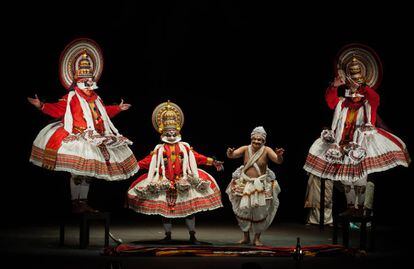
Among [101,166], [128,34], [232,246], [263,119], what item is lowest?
[232,246]

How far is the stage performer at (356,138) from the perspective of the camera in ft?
32.1

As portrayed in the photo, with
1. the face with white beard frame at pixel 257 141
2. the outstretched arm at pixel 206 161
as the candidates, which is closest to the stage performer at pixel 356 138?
the face with white beard frame at pixel 257 141

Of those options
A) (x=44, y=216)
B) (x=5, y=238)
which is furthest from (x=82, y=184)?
(x=44, y=216)

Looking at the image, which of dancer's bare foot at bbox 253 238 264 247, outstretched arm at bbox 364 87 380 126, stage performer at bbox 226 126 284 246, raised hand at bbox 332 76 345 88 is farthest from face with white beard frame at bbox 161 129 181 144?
outstretched arm at bbox 364 87 380 126

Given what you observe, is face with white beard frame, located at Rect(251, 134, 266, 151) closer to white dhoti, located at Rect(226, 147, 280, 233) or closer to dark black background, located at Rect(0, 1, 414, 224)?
white dhoti, located at Rect(226, 147, 280, 233)

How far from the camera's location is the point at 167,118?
10039 millimetres

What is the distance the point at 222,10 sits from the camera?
36.5ft

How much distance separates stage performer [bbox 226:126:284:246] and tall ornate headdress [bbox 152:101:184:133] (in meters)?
0.61

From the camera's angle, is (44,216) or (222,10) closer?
(222,10)

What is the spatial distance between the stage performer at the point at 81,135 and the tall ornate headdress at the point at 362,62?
7.59ft

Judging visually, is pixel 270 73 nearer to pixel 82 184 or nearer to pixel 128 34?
pixel 128 34

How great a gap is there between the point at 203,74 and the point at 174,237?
6.89 ft

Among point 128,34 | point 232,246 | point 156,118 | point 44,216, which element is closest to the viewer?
point 232,246

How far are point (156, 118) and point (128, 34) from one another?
1342 mm
